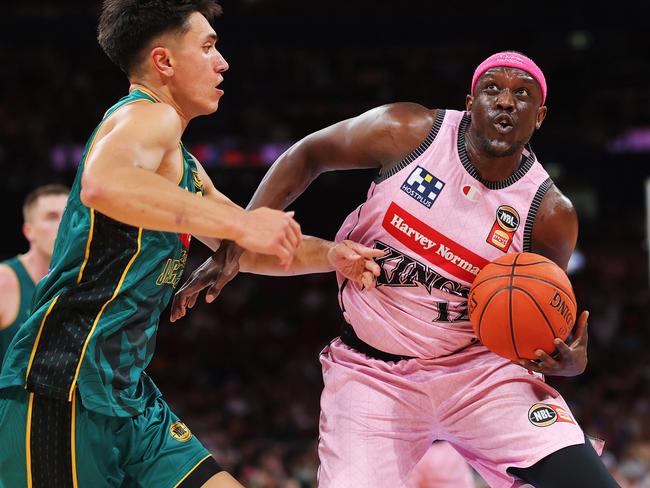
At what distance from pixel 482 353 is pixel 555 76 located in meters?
12.9

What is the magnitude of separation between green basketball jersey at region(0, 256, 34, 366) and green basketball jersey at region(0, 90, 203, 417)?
2.31 metres

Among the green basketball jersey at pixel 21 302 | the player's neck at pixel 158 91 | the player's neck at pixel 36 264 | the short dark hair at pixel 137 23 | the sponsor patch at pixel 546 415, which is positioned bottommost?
the green basketball jersey at pixel 21 302

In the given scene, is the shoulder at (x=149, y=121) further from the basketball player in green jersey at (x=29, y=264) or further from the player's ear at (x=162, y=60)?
the basketball player in green jersey at (x=29, y=264)

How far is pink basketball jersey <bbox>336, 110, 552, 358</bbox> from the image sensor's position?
12.5 feet

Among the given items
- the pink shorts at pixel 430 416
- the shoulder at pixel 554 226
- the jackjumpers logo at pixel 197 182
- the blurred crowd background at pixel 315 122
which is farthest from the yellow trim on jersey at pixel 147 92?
the blurred crowd background at pixel 315 122

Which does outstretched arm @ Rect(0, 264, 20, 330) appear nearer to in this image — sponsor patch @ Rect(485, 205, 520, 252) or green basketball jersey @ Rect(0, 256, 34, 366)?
green basketball jersey @ Rect(0, 256, 34, 366)

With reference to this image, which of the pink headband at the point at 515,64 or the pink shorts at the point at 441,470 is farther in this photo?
the pink shorts at the point at 441,470

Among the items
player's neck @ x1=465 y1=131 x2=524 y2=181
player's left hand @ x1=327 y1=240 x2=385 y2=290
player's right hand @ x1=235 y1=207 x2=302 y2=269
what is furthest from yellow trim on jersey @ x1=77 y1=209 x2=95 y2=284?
player's neck @ x1=465 y1=131 x2=524 y2=181

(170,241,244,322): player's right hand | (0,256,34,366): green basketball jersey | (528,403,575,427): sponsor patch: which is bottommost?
(0,256,34,366): green basketball jersey

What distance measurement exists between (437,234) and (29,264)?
2884 mm

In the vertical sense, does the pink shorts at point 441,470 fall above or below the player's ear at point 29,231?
below

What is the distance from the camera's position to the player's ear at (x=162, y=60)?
335 centimetres

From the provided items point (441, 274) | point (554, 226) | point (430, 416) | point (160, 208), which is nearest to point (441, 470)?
point (430, 416)

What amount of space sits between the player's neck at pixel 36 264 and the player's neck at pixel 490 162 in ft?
9.49
